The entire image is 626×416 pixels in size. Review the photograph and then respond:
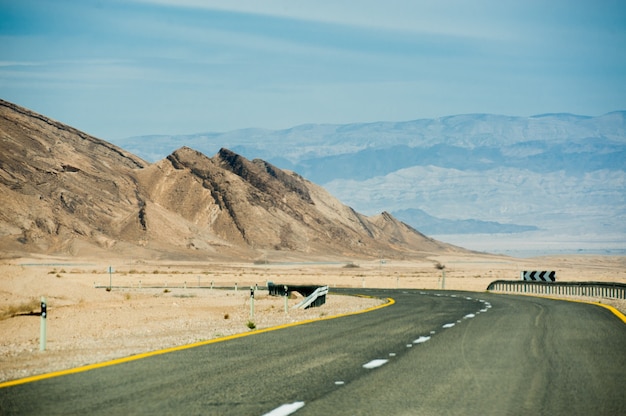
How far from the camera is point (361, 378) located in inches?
487

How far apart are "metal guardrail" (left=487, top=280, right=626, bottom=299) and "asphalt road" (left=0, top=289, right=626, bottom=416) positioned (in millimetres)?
27647

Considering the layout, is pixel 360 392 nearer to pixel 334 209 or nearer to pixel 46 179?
pixel 46 179

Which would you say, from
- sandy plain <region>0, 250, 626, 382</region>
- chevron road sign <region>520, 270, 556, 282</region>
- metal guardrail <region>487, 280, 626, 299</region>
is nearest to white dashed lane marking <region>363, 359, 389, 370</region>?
sandy plain <region>0, 250, 626, 382</region>

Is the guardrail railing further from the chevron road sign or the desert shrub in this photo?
the chevron road sign

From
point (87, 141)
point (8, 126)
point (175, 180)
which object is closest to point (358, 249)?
point (175, 180)

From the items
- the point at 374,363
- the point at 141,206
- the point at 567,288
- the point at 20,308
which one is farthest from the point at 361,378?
the point at 141,206

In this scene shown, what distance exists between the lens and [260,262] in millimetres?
128250

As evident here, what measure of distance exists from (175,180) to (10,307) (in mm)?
108259

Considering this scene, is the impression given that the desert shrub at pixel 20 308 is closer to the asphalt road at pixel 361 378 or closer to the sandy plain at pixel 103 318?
the sandy plain at pixel 103 318

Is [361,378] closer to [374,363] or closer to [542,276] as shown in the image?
[374,363]

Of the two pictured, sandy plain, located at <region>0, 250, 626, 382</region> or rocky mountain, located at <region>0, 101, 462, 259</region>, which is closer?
sandy plain, located at <region>0, 250, 626, 382</region>

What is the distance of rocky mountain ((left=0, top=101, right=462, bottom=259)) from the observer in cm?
11731

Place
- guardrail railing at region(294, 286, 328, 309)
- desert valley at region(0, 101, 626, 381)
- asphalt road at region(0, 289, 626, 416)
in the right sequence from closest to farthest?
1. asphalt road at region(0, 289, 626, 416)
2. guardrail railing at region(294, 286, 328, 309)
3. desert valley at region(0, 101, 626, 381)

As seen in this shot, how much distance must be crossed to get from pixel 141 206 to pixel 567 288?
89.0 metres
